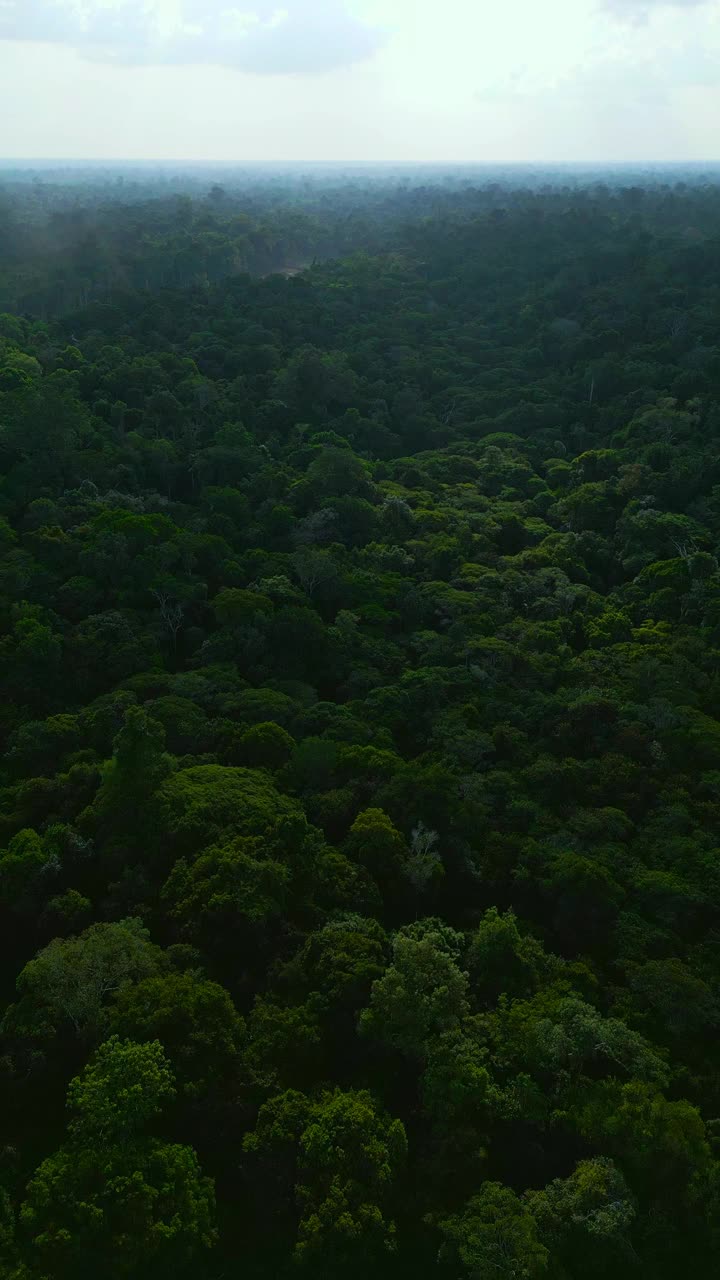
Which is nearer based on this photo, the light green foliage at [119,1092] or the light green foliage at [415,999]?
the light green foliage at [119,1092]

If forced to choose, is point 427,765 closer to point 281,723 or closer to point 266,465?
point 281,723

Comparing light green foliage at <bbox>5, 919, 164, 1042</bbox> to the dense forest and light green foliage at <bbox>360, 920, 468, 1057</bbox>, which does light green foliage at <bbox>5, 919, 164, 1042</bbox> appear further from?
light green foliage at <bbox>360, 920, 468, 1057</bbox>

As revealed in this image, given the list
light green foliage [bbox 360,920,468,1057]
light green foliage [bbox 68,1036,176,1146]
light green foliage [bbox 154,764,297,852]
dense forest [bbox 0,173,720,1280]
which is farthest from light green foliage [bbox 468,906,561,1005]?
light green foliage [bbox 68,1036,176,1146]

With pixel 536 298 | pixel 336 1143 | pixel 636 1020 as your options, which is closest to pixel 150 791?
pixel 336 1143

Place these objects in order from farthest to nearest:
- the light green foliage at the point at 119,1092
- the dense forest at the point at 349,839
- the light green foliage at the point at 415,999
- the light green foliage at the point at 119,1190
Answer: the light green foliage at the point at 415,999, the dense forest at the point at 349,839, the light green foliage at the point at 119,1092, the light green foliage at the point at 119,1190

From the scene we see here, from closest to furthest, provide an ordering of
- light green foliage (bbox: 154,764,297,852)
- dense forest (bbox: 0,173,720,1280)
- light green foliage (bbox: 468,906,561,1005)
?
dense forest (bbox: 0,173,720,1280)
light green foliage (bbox: 468,906,561,1005)
light green foliage (bbox: 154,764,297,852)

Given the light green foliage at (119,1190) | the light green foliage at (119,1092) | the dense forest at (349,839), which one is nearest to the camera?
the light green foliage at (119,1190)

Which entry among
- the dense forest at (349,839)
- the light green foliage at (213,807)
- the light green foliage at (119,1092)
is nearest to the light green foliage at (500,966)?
the dense forest at (349,839)

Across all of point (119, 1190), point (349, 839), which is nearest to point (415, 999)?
point (349, 839)

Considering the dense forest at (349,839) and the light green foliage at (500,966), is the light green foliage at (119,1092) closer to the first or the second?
the dense forest at (349,839)
